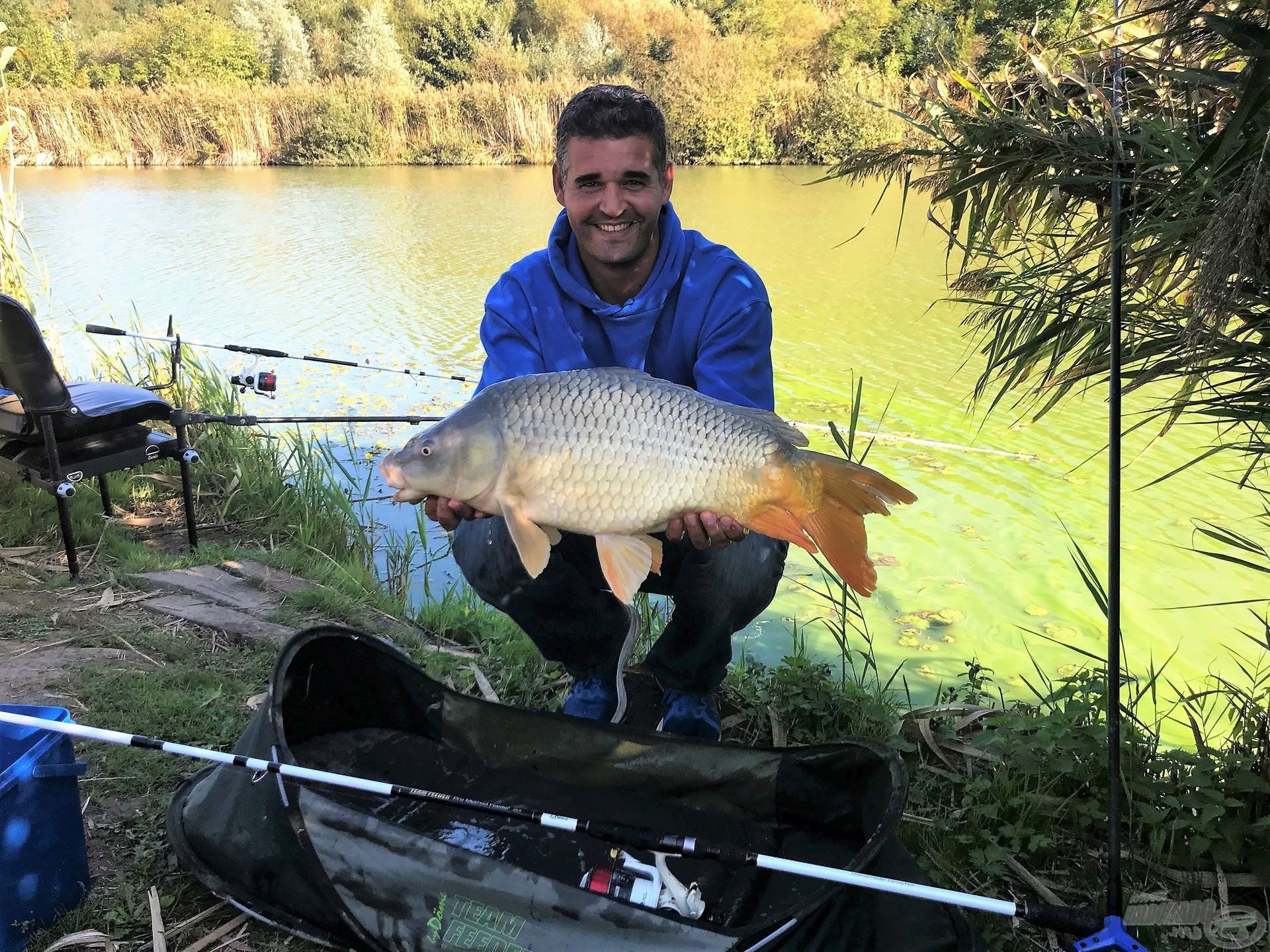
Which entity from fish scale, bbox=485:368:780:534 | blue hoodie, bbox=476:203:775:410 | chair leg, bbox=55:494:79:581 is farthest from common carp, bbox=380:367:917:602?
chair leg, bbox=55:494:79:581

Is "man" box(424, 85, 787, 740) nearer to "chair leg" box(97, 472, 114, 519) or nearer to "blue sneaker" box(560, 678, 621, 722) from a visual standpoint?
"blue sneaker" box(560, 678, 621, 722)

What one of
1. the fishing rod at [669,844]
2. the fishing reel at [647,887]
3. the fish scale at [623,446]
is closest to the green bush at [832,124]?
the fish scale at [623,446]

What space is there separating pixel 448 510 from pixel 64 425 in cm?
144

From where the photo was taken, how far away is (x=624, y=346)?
5.16 ft

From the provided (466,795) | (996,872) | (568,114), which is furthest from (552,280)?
(996,872)

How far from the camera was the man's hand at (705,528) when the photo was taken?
3.96 feet

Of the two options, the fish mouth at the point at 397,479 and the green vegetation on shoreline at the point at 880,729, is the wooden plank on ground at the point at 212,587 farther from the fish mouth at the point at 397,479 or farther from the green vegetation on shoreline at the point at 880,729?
the fish mouth at the point at 397,479

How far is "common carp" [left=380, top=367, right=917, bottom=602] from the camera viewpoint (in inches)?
45.5

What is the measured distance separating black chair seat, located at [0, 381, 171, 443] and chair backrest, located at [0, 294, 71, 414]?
0.05 metres

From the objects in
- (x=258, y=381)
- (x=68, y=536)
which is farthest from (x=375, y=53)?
(x=68, y=536)

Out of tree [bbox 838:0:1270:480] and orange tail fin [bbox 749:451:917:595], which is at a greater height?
tree [bbox 838:0:1270:480]

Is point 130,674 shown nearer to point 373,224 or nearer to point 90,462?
point 90,462

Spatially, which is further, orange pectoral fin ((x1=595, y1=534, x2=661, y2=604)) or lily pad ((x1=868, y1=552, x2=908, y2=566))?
lily pad ((x1=868, y1=552, x2=908, y2=566))

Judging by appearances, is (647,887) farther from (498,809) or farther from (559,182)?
(559,182)
